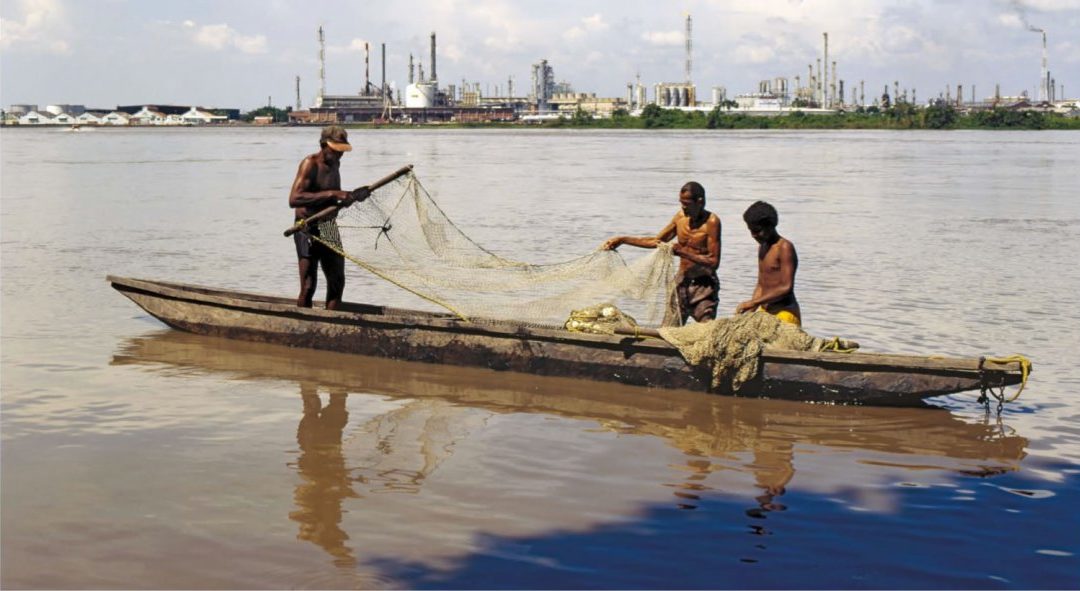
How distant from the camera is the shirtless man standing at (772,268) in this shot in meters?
A: 7.96

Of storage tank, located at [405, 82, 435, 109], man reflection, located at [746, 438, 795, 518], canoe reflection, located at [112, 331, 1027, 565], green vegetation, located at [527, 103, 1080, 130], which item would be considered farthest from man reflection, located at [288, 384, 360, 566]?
storage tank, located at [405, 82, 435, 109]

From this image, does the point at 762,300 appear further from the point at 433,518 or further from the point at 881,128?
the point at 881,128

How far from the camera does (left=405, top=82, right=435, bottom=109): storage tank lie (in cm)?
14638

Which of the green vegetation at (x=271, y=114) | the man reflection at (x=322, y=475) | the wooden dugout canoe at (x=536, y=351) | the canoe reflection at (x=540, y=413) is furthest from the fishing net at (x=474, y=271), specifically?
the green vegetation at (x=271, y=114)

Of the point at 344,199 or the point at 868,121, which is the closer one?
the point at 344,199

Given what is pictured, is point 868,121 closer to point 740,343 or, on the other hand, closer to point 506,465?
point 740,343

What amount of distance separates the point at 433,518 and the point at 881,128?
108 m

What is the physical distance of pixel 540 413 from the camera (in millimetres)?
7977

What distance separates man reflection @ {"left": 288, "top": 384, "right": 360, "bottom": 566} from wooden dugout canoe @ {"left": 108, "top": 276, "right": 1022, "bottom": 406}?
0.90m

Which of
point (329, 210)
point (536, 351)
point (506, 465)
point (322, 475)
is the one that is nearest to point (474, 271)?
point (329, 210)

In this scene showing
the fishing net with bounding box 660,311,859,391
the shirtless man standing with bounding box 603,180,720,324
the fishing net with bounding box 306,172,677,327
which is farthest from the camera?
the fishing net with bounding box 306,172,677,327

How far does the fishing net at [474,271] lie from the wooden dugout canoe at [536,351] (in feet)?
1.13

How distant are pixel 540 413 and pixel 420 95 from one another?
5566 inches

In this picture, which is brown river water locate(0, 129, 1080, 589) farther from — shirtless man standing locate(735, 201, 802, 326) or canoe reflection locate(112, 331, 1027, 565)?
shirtless man standing locate(735, 201, 802, 326)
